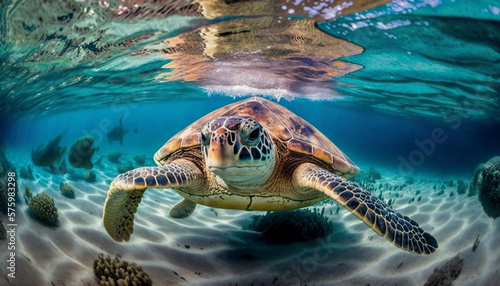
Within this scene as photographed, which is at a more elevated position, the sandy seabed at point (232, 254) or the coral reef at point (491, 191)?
the sandy seabed at point (232, 254)

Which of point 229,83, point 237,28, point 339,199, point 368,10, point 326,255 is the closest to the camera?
point 339,199

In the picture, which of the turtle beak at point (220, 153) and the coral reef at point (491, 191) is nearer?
the turtle beak at point (220, 153)

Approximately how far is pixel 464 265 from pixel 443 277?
857 millimetres

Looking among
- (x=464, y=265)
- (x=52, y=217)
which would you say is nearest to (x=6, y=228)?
(x=52, y=217)

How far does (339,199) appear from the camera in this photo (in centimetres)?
324

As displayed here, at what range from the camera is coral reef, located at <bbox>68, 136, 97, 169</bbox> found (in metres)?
10.7

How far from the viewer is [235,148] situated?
2945 mm

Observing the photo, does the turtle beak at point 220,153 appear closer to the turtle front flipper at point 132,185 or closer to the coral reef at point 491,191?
the turtle front flipper at point 132,185

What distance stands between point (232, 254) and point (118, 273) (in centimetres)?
194

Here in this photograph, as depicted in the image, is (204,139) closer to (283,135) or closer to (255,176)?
(255,176)

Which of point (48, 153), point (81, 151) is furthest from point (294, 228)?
point (48, 153)

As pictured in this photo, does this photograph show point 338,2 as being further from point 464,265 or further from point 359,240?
point 464,265

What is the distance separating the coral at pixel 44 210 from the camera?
202 inches

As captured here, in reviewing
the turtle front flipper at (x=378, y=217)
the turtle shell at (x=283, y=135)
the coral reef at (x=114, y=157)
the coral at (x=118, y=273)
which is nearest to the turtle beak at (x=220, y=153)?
the turtle front flipper at (x=378, y=217)
